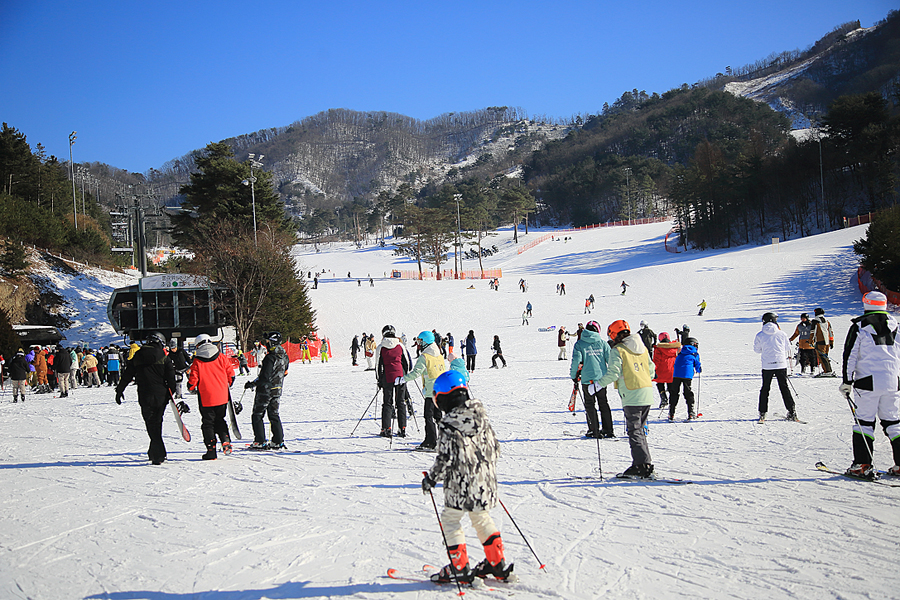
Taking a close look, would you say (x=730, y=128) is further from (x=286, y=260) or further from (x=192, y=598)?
(x=192, y=598)

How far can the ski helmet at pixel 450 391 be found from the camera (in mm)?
3623

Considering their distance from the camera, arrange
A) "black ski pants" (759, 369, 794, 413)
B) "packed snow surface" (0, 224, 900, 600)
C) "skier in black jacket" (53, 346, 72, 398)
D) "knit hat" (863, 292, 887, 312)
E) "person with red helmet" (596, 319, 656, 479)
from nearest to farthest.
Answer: "packed snow surface" (0, 224, 900, 600), "knit hat" (863, 292, 887, 312), "person with red helmet" (596, 319, 656, 479), "black ski pants" (759, 369, 794, 413), "skier in black jacket" (53, 346, 72, 398)

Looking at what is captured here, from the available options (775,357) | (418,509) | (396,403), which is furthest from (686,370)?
(418,509)

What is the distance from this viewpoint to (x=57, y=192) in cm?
5562

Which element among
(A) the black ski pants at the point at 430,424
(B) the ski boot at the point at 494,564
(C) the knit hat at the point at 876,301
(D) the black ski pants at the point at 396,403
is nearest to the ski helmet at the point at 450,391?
(B) the ski boot at the point at 494,564

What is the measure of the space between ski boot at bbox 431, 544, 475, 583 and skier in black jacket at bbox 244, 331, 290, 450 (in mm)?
4821

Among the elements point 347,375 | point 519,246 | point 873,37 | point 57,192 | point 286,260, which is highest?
point 873,37

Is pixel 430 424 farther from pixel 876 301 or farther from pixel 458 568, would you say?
pixel 876 301

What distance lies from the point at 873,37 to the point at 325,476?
619ft

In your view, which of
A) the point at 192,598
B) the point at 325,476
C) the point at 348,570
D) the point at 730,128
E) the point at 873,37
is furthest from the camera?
the point at 873,37

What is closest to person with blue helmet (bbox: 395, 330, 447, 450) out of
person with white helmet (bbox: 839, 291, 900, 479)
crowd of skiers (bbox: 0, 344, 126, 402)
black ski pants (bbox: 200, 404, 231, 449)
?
black ski pants (bbox: 200, 404, 231, 449)

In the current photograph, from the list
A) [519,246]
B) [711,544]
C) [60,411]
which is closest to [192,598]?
[711,544]

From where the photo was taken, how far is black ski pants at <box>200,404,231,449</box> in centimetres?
738

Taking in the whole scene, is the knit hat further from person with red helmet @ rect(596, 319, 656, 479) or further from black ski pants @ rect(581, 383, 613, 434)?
black ski pants @ rect(581, 383, 613, 434)
